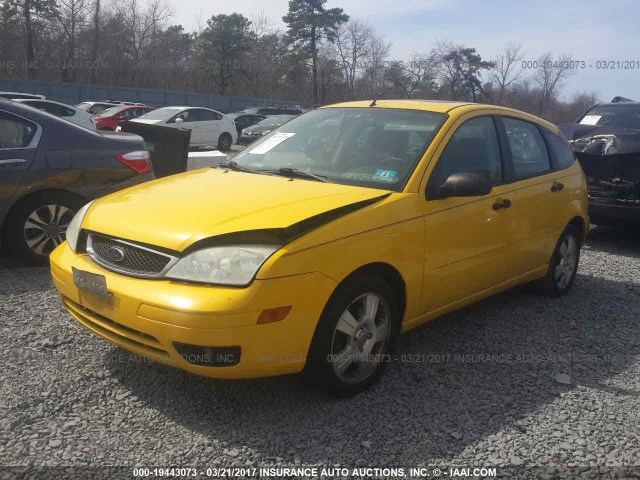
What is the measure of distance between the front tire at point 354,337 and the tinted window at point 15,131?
3648mm

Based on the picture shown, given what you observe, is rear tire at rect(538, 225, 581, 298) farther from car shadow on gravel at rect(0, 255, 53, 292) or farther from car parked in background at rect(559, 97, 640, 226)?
car shadow on gravel at rect(0, 255, 53, 292)

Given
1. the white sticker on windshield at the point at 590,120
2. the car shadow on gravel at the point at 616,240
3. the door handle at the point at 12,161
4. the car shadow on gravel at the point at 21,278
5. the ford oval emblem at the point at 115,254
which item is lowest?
the car shadow on gravel at the point at 21,278

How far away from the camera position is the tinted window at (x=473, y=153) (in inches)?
150

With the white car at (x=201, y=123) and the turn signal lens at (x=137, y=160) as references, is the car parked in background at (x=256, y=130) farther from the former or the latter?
the turn signal lens at (x=137, y=160)

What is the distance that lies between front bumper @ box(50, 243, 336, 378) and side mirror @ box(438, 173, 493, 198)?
1056 mm

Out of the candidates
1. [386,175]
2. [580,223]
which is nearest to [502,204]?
[386,175]

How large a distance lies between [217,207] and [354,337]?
1.00 m

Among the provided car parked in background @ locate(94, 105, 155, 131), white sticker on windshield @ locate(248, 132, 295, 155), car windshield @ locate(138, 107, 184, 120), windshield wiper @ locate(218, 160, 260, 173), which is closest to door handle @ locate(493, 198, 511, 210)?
white sticker on windshield @ locate(248, 132, 295, 155)

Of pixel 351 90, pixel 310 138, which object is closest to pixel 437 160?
pixel 310 138

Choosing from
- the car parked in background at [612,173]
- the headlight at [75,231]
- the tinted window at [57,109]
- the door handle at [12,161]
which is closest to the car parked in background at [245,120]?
the tinted window at [57,109]

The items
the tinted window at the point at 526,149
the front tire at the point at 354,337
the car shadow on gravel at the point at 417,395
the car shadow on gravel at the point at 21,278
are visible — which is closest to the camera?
the car shadow on gravel at the point at 417,395

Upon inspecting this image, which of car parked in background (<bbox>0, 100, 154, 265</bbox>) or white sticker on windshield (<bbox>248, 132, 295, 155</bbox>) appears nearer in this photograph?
white sticker on windshield (<bbox>248, 132, 295, 155</bbox>)

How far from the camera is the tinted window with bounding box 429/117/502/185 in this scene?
381 cm

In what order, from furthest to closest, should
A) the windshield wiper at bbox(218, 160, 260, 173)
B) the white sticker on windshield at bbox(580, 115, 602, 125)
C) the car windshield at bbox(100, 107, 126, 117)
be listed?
the car windshield at bbox(100, 107, 126, 117)
the white sticker on windshield at bbox(580, 115, 602, 125)
the windshield wiper at bbox(218, 160, 260, 173)
